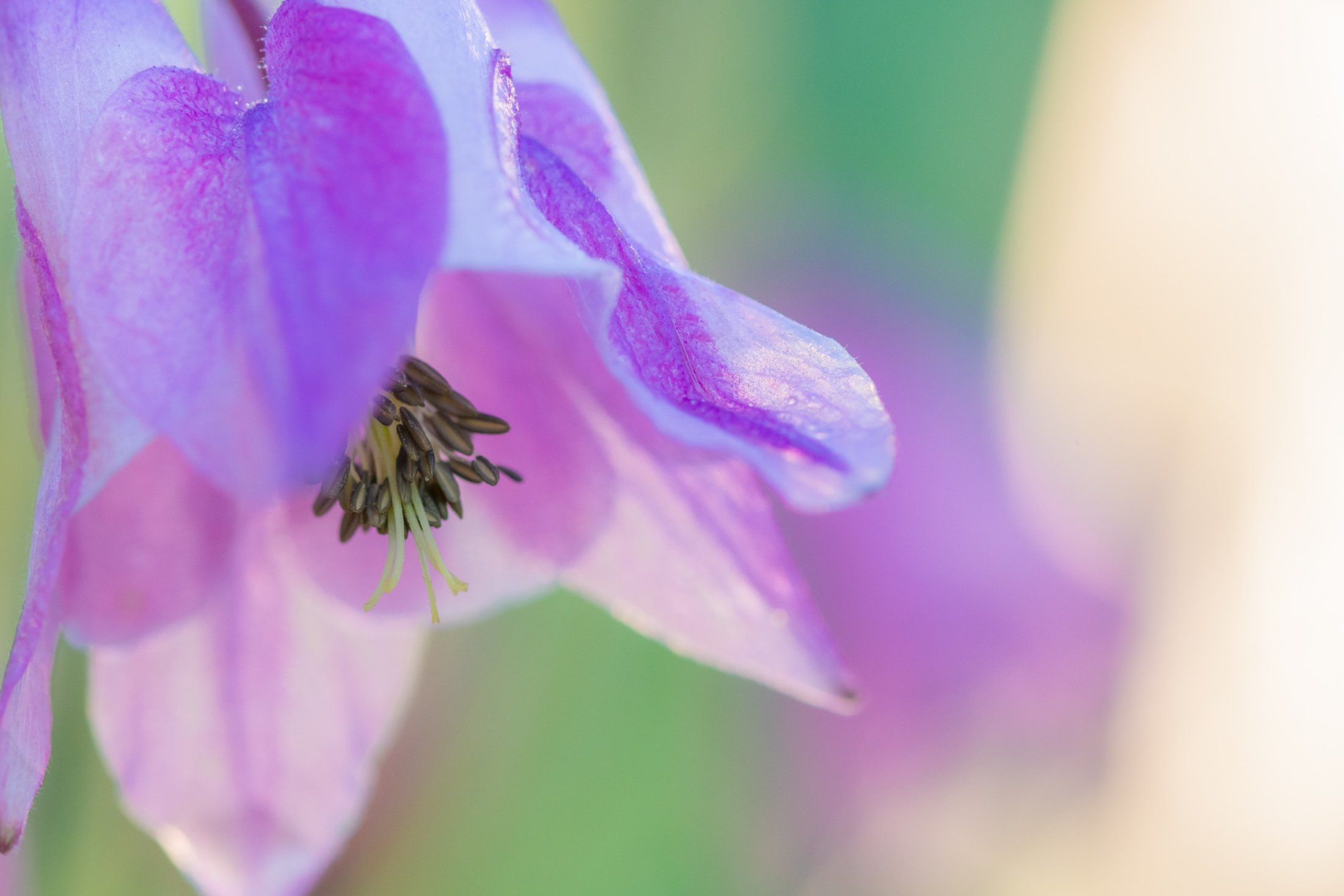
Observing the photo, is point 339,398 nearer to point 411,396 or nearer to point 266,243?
point 266,243

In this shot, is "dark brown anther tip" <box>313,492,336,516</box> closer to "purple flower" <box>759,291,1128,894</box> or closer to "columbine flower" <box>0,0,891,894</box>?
"columbine flower" <box>0,0,891,894</box>

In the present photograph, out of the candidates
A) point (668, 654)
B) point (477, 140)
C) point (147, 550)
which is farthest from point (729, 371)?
point (668, 654)

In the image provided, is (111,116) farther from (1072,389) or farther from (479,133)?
(1072,389)

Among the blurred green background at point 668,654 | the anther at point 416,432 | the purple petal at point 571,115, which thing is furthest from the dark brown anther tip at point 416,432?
the blurred green background at point 668,654

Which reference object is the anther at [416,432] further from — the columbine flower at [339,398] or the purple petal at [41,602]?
the purple petal at [41,602]

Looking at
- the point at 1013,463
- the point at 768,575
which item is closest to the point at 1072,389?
the point at 1013,463

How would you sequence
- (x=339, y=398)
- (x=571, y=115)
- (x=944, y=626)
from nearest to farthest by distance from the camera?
(x=339, y=398)
(x=571, y=115)
(x=944, y=626)
